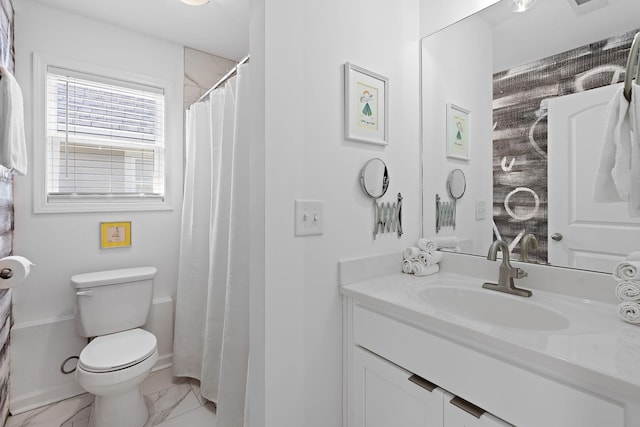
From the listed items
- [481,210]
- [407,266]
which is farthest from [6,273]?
[481,210]

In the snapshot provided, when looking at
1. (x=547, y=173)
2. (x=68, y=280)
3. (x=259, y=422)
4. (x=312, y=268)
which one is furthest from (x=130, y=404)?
(x=547, y=173)

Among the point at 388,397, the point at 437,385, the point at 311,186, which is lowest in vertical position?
the point at 388,397

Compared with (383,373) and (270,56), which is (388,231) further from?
(270,56)

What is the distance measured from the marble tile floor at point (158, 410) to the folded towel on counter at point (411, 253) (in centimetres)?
144

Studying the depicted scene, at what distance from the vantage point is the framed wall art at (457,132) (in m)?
1.42

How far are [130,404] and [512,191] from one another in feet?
7.15

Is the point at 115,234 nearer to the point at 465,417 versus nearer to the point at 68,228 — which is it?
the point at 68,228

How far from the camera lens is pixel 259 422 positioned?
1064 millimetres

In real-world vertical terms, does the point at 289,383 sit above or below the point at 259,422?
above

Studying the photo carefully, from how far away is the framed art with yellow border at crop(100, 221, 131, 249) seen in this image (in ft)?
6.77

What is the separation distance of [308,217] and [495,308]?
790mm

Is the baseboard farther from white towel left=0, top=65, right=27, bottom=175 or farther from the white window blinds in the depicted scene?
white towel left=0, top=65, right=27, bottom=175

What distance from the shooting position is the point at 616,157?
2.64 feet

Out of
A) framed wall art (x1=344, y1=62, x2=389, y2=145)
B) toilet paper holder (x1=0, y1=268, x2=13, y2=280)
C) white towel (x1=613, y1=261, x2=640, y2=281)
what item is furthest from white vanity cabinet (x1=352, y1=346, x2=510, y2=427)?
toilet paper holder (x1=0, y1=268, x2=13, y2=280)
